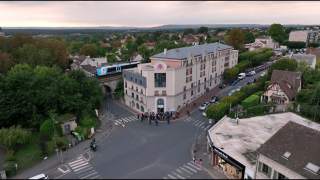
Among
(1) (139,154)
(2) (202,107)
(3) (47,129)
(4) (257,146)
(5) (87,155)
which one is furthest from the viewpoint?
(2) (202,107)

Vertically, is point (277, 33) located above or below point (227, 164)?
above

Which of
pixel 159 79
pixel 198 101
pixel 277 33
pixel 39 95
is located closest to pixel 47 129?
pixel 39 95

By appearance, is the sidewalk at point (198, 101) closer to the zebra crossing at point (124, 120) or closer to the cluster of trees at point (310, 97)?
the zebra crossing at point (124, 120)

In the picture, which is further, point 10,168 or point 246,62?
point 246,62

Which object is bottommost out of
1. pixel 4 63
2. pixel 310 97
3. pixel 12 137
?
pixel 12 137

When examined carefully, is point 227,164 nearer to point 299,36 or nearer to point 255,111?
point 255,111

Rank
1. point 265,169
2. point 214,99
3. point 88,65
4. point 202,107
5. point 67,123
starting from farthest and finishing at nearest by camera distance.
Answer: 1. point 88,65
2. point 214,99
3. point 202,107
4. point 67,123
5. point 265,169

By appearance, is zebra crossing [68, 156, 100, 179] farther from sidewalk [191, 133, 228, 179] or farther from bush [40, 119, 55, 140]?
sidewalk [191, 133, 228, 179]
